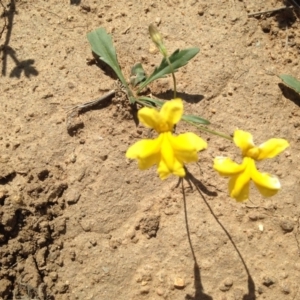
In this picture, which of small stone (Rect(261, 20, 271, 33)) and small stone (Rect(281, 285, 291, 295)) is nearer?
small stone (Rect(281, 285, 291, 295))

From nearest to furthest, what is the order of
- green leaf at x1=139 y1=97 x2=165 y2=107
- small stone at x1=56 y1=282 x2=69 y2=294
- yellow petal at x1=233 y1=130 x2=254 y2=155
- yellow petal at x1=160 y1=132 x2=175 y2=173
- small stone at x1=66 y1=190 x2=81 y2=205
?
yellow petal at x1=160 y1=132 x2=175 y2=173, yellow petal at x1=233 y1=130 x2=254 y2=155, small stone at x1=56 y1=282 x2=69 y2=294, small stone at x1=66 y1=190 x2=81 y2=205, green leaf at x1=139 y1=97 x2=165 y2=107

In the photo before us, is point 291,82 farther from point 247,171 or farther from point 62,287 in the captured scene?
point 62,287

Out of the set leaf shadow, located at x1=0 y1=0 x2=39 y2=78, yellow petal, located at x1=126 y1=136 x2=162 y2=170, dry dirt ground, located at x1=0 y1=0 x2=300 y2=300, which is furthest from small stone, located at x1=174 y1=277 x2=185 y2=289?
leaf shadow, located at x1=0 y1=0 x2=39 y2=78

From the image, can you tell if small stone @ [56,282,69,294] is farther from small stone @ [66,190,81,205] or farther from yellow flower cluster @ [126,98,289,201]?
yellow flower cluster @ [126,98,289,201]

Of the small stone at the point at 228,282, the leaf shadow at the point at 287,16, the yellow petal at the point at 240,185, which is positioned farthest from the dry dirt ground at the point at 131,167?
the yellow petal at the point at 240,185

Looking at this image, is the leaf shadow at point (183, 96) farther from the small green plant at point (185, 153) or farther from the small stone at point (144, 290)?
the small stone at point (144, 290)

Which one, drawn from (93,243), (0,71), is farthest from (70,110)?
(93,243)
